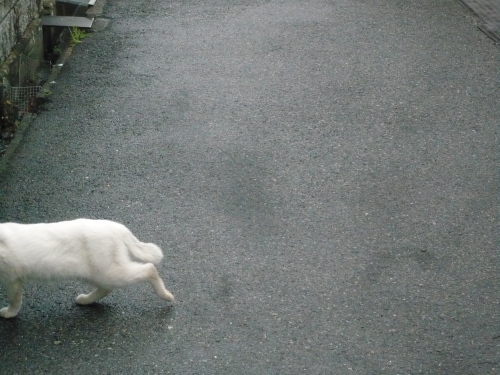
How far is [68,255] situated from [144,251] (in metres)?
0.50

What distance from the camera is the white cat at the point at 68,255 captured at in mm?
4582

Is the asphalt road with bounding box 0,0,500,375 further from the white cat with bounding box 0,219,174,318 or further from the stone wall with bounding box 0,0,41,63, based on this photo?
the stone wall with bounding box 0,0,41,63

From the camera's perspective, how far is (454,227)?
19.5 feet

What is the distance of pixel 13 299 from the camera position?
15.6 ft

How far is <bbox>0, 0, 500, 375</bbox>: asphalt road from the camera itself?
4742mm

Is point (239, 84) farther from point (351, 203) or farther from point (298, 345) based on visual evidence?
point (298, 345)

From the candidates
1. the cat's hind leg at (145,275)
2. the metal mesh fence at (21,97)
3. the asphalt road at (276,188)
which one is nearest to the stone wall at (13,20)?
the metal mesh fence at (21,97)

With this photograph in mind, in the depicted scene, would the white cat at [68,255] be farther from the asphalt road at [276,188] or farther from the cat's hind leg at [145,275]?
the asphalt road at [276,188]

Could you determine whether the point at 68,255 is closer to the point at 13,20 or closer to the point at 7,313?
the point at 7,313

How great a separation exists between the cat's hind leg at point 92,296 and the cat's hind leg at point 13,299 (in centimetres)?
37

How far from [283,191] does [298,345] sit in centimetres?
188

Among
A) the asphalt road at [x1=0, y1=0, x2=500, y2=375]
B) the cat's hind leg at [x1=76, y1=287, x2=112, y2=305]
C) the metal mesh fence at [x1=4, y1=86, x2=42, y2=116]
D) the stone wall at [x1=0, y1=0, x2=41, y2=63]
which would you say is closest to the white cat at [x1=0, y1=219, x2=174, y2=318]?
the cat's hind leg at [x1=76, y1=287, x2=112, y2=305]

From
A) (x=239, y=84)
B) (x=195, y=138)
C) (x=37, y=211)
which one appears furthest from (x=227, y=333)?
(x=239, y=84)

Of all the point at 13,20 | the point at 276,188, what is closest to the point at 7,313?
the point at 276,188
